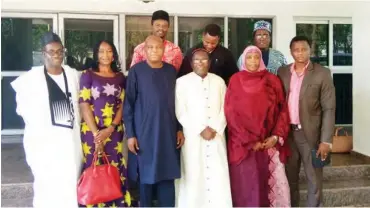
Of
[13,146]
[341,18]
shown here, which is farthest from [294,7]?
[13,146]

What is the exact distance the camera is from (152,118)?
3.33 metres

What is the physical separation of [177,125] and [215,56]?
0.75 m

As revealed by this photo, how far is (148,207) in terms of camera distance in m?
3.45

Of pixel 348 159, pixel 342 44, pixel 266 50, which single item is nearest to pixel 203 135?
pixel 266 50

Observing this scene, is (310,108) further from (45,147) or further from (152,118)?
(45,147)

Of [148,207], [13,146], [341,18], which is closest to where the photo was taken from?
[148,207]

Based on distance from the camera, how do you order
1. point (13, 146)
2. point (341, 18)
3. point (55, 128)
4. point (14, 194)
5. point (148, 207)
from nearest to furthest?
point (55, 128), point (148, 207), point (14, 194), point (13, 146), point (341, 18)

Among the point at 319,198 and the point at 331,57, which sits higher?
the point at 331,57

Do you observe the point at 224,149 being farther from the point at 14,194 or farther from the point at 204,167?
the point at 14,194

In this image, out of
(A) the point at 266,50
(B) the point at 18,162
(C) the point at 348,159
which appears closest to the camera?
(A) the point at 266,50

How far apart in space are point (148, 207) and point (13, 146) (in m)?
3.68

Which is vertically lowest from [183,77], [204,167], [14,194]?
[14,194]

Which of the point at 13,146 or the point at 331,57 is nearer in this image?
the point at 13,146

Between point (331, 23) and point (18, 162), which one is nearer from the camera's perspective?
point (18, 162)
